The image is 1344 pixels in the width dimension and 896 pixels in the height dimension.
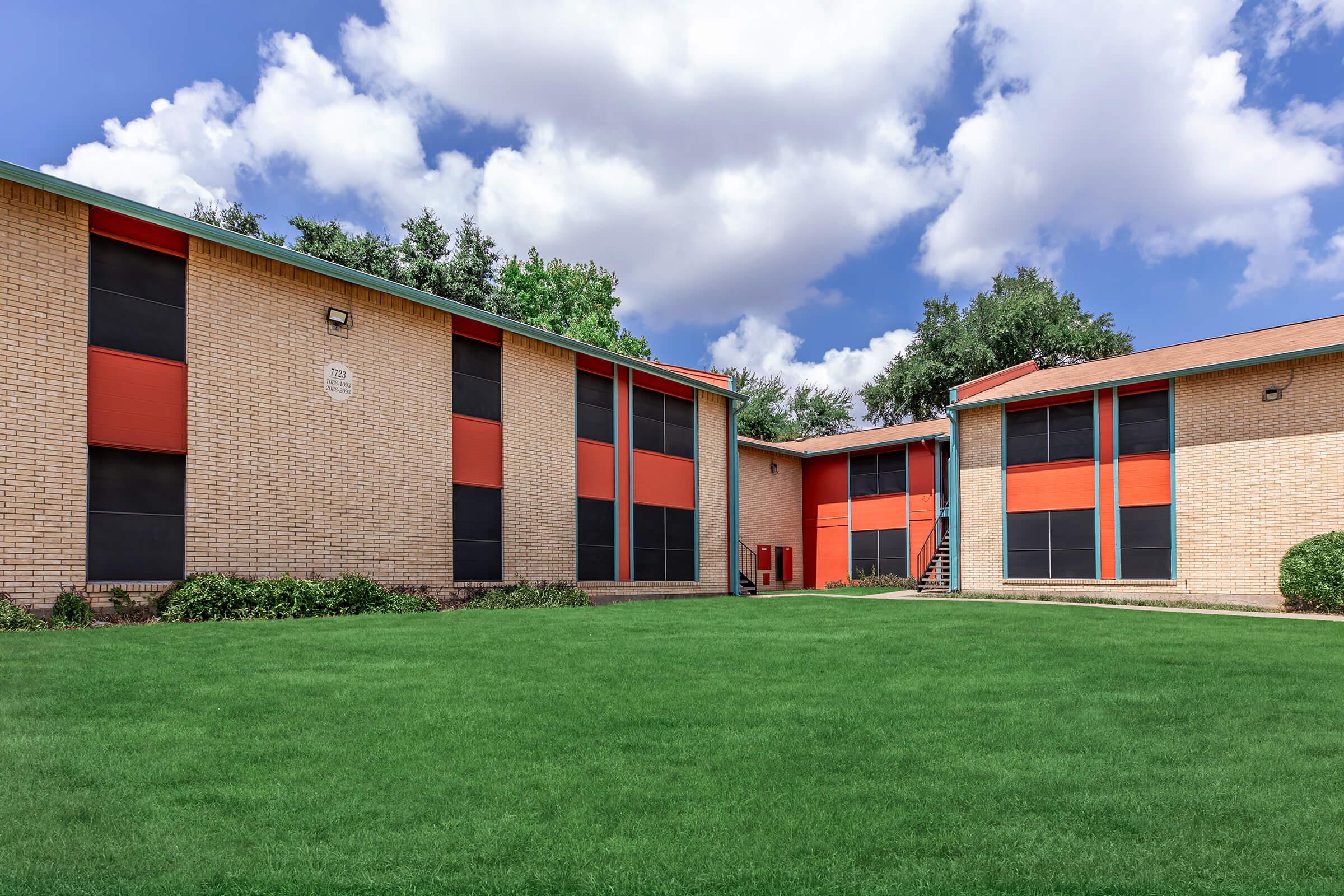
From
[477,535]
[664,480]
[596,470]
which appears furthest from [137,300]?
[664,480]

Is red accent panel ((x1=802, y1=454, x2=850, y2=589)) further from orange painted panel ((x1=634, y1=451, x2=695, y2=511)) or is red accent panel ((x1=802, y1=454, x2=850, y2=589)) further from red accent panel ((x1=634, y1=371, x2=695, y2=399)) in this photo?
red accent panel ((x1=634, y1=371, x2=695, y2=399))

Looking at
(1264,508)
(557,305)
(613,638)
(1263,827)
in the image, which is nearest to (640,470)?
(613,638)

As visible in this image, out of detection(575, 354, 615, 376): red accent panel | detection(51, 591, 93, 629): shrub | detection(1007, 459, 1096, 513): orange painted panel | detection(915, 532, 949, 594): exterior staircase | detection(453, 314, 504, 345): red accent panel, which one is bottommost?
detection(915, 532, 949, 594): exterior staircase

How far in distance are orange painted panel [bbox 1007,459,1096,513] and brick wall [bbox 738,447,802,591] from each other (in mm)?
9274

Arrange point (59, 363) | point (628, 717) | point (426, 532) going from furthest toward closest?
1. point (426, 532)
2. point (59, 363)
3. point (628, 717)

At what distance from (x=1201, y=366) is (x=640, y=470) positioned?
550 inches

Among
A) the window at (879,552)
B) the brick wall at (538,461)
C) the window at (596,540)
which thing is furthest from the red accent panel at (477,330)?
the window at (879,552)

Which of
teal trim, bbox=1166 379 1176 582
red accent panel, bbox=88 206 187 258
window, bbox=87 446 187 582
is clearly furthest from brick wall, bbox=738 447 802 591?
red accent panel, bbox=88 206 187 258

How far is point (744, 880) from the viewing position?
3697mm

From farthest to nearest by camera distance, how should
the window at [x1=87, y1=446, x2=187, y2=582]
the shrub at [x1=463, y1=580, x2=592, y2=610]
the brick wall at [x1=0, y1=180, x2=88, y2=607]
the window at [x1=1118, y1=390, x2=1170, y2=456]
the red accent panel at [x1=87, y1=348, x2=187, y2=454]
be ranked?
the window at [x1=1118, y1=390, x2=1170, y2=456], the shrub at [x1=463, y1=580, x2=592, y2=610], the red accent panel at [x1=87, y1=348, x2=187, y2=454], the window at [x1=87, y1=446, x2=187, y2=582], the brick wall at [x1=0, y1=180, x2=88, y2=607]

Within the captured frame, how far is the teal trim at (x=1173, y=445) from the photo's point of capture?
20812mm

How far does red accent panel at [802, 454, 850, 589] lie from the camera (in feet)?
106

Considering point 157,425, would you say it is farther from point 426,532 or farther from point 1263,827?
point 1263,827

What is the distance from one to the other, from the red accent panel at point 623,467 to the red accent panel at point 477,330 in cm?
381
